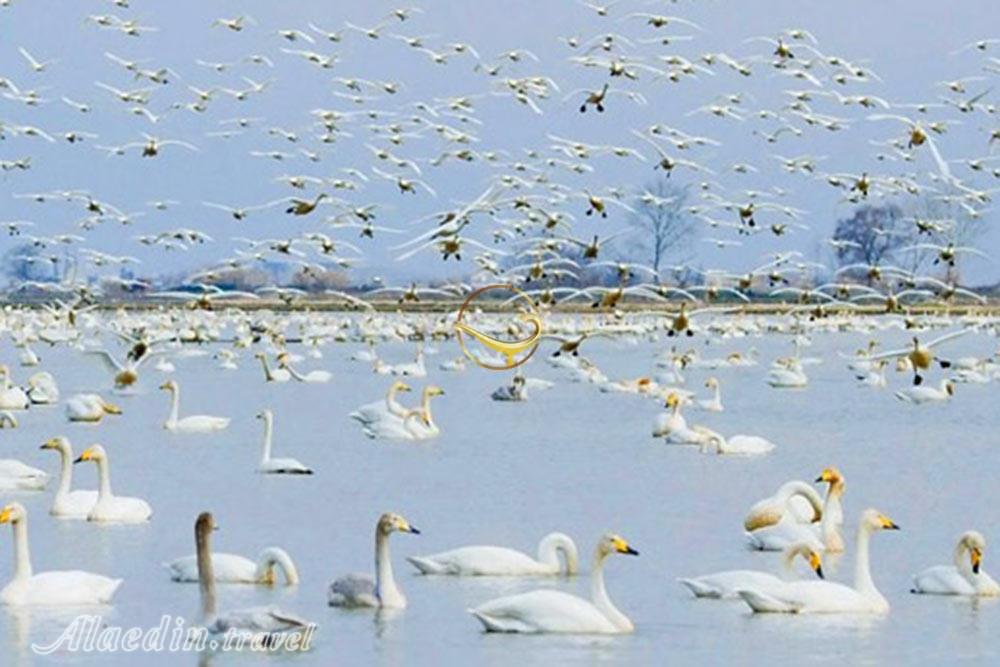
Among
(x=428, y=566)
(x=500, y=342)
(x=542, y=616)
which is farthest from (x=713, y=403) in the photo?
(x=542, y=616)

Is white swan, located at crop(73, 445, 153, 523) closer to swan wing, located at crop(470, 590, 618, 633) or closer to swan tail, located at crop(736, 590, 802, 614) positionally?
swan wing, located at crop(470, 590, 618, 633)

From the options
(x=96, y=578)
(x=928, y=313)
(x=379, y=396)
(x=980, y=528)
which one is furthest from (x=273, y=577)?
(x=928, y=313)

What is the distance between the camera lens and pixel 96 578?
53.1 ft

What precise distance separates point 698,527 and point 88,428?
1255cm

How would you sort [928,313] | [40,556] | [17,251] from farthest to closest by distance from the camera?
1. [928,313]
2. [17,251]
3. [40,556]

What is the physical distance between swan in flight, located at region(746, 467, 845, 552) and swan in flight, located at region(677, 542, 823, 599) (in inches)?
74.3

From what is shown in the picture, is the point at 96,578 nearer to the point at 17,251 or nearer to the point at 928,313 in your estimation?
the point at 17,251

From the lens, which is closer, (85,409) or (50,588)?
(50,588)

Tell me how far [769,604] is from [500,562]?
211cm

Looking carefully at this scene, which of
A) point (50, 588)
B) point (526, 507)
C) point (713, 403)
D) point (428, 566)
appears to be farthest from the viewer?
point (713, 403)

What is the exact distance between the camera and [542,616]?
50.1ft

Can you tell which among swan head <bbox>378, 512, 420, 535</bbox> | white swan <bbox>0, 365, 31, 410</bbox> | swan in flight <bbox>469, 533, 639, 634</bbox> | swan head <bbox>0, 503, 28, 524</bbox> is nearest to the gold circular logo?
swan head <bbox>378, 512, 420, 535</bbox>

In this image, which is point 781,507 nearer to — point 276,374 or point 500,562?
point 500,562

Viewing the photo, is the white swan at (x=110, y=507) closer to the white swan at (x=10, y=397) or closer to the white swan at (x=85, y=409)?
the white swan at (x=85, y=409)
